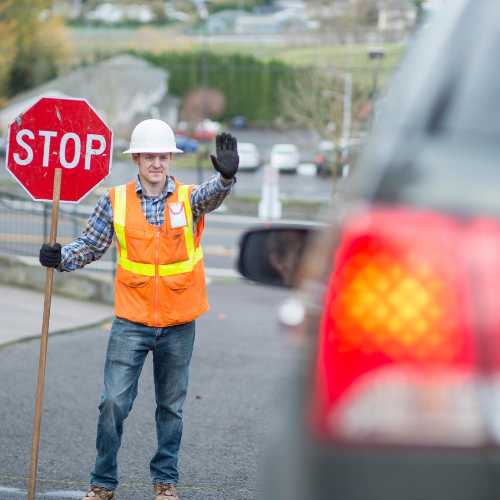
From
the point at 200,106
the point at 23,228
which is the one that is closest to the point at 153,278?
the point at 23,228

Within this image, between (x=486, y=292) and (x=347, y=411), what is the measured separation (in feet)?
0.88

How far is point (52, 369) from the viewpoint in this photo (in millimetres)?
8227

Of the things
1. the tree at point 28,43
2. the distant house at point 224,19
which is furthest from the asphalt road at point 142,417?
the distant house at point 224,19

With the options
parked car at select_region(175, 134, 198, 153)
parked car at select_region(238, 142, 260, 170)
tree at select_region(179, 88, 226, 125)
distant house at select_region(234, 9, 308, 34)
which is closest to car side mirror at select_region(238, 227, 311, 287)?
parked car at select_region(238, 142, 260, 170)

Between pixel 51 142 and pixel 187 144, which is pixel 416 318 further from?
pixel 187 144

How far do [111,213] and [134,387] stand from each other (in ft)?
3.10

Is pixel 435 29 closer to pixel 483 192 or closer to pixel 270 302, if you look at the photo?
pixel 483 192

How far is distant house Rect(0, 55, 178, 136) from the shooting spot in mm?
50344

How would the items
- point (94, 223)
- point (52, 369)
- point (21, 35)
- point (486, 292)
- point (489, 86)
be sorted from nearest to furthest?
point (486, 292) < point (489, 86) < point (94, 223) < point (52, 369) < point (21, 35)

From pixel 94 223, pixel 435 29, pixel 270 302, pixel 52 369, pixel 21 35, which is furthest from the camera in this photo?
pixel 21 35

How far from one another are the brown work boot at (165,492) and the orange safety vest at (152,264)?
2.98ft

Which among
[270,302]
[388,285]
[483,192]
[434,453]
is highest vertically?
[483,192]

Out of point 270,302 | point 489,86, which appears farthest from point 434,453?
point 270,302

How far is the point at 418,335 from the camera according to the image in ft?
3.83
